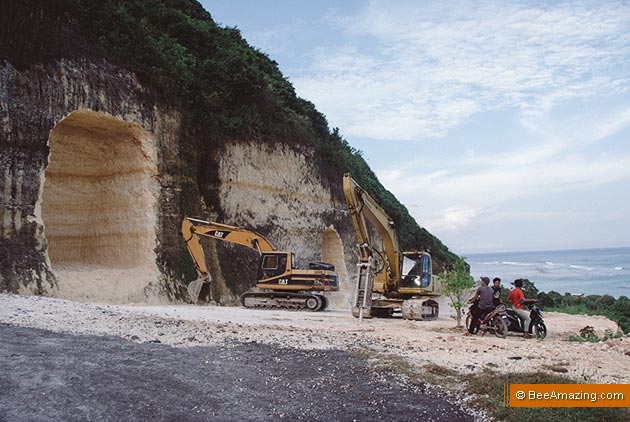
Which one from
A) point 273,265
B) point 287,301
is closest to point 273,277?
point 273,265

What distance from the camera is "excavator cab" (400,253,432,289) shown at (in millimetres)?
17797

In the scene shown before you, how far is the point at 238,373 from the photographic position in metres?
7.39

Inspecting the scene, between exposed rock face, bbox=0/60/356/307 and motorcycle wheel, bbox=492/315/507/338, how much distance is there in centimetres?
1136

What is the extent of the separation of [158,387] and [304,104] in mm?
30060

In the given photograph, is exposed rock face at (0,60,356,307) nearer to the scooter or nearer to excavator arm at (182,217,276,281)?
excavator arm at (182,217,276,281)

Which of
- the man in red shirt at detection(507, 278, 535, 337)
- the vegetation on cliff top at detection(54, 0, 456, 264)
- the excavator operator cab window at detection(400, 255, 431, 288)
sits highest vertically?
the vegetation on cliff top at detection(54, 0, 456, 264)

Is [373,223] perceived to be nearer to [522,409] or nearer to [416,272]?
[416,272]

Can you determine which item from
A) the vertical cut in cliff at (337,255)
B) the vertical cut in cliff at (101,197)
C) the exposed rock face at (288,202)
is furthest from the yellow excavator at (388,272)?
the vertical cut in cliff at (337,255)

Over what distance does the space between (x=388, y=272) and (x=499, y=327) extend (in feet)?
19.7

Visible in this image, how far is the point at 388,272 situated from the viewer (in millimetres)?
17938

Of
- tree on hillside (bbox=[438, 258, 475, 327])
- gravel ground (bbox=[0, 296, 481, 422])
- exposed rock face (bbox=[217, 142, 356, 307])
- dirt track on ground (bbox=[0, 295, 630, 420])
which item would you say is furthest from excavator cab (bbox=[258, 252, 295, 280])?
gravel ground (bbox=[0, 296, 481, 422])

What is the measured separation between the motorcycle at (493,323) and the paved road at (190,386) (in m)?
4.80

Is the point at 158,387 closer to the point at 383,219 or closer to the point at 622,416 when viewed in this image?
the point at 622,416

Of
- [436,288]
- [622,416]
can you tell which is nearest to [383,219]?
[436,288]
